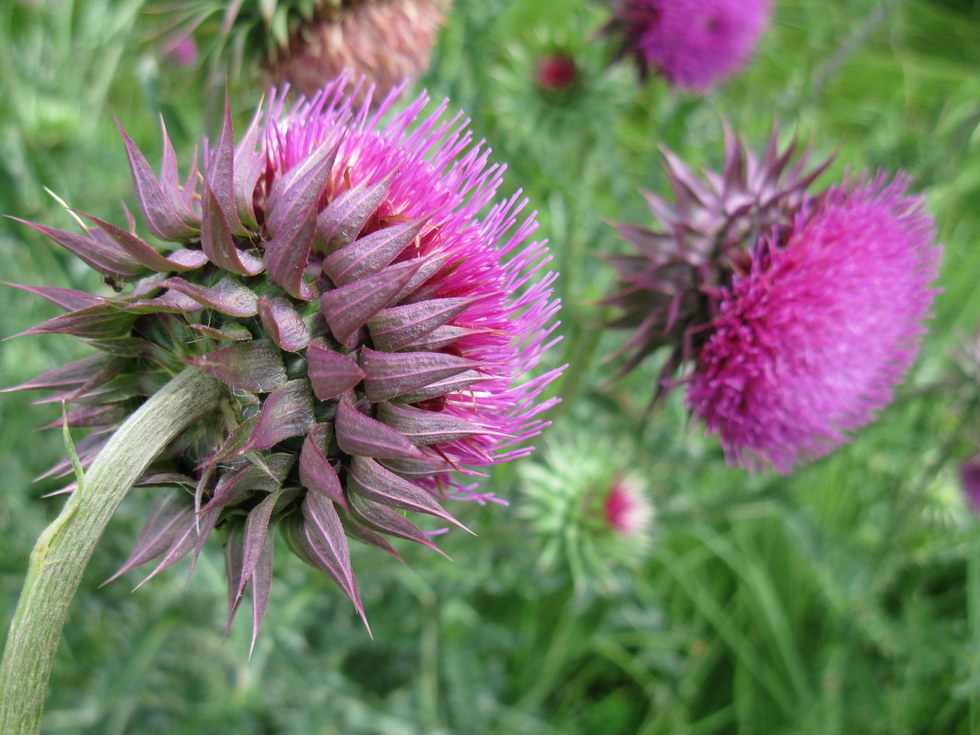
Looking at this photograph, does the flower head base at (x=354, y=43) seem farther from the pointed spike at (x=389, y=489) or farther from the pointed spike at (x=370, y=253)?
the pointed spike at (x=389, y=489)

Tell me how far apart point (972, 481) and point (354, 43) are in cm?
319

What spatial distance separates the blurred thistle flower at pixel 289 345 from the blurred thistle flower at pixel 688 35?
1917 mm

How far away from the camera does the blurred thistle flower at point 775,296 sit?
2.25 metres

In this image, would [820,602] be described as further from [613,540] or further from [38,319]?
[38,319]

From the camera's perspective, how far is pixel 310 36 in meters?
2.32

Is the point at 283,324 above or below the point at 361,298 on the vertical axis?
below

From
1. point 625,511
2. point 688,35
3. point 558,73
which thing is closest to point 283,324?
point 625,511

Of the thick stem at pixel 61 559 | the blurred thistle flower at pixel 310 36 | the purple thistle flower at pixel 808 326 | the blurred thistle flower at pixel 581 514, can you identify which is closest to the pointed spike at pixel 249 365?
the thick stem at pixel 61 559

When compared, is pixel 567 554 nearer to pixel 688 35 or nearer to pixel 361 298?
pixel 361 298

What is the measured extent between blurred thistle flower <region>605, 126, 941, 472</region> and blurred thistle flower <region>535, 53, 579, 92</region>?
1.01 metres

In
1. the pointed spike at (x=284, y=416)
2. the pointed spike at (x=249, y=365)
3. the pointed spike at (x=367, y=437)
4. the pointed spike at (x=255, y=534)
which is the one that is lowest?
the pointed spike at (x=255, y=534)

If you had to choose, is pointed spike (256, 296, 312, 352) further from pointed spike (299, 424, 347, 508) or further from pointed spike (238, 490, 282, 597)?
pointed spike (238, 490, 282, 597)

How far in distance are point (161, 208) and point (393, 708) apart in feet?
8.12

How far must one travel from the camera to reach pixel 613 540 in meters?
2.77
